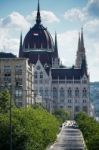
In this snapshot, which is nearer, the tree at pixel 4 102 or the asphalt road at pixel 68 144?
the asphalt road at pixel 68 144

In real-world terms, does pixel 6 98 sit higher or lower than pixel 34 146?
higher

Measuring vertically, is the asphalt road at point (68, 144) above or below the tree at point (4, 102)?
below

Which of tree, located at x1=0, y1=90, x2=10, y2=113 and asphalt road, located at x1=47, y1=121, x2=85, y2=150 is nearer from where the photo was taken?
Result: asphalt road, located at x1=47, y1=121, x2=85, y2=150

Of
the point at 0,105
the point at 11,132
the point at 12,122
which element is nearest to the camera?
the point at 11,132

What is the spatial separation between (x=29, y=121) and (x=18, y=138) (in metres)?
8.57

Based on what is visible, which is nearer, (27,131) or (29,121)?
(27,131)

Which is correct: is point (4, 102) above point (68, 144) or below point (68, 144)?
above

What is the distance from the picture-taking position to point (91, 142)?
83500 mm

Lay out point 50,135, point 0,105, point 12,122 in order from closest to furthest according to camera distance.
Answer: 1. point 12,122
2. point 50,135
3. point 0,105

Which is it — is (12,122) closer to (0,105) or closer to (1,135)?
(1,135)

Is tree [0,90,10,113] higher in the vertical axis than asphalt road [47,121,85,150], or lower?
higher

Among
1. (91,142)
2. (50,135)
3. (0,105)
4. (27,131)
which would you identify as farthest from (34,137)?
(0,105)

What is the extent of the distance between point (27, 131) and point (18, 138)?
1767 mm

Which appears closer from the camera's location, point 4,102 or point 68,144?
point 68,144
